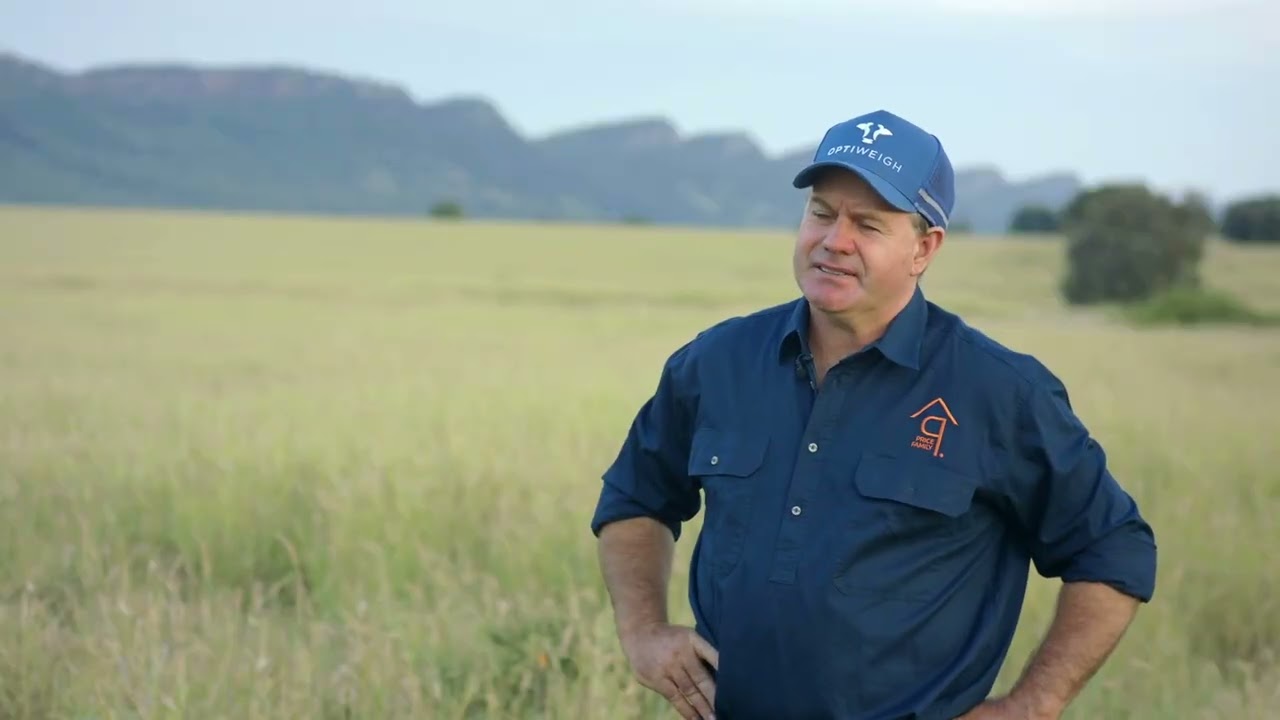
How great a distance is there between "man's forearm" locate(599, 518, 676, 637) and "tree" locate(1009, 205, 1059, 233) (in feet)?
343

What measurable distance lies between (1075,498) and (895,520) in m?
0.31

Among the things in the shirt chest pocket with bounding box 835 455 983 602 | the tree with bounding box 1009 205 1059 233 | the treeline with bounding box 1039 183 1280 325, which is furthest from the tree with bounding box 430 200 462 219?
the shirt chest pocket with bounding box 835 455 983 602

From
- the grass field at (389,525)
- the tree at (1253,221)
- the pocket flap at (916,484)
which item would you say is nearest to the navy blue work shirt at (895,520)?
the pocket flap at (916,484)

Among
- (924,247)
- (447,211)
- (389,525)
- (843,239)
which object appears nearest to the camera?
(843,239)

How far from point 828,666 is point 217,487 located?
5.02 meters

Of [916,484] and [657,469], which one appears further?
[657,469]

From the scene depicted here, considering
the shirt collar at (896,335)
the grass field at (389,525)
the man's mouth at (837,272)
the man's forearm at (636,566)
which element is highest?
the man's mouth at (837,272)

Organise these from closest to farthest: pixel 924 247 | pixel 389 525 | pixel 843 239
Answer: pixel 843 239
pixel 924 247
pixel 389 525

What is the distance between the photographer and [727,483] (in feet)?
8.79

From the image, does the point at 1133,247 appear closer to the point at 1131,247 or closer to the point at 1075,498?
the point at 1131,247

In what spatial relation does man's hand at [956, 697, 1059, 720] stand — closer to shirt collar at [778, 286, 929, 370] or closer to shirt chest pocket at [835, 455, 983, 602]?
shirt chest pocket at [835, 455, 983, 602]

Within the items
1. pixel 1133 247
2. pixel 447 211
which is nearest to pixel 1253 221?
pixel 1133 247

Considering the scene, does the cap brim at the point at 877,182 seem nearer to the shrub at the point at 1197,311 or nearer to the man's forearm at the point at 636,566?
the man's forearm at the point at 636,566

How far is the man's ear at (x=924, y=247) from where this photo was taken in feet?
8.96
